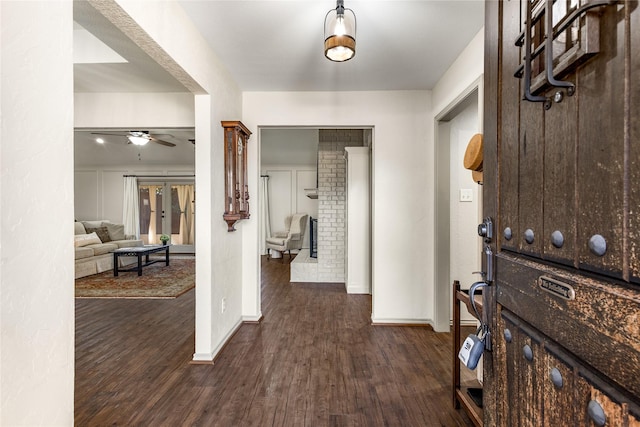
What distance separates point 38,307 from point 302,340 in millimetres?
2134

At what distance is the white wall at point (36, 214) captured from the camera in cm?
84

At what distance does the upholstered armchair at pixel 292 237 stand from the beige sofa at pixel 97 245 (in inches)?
117

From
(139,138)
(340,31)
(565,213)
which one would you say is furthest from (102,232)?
(565,213)

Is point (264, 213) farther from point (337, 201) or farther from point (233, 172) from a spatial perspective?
point (233, 172)

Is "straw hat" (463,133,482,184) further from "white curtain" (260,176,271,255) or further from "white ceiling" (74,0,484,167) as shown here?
"white curtain" (260,176,271,255)

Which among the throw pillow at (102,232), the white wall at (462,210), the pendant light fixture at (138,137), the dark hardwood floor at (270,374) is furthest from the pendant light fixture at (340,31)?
the throw pillow at (102,232)

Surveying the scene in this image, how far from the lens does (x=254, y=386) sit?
2061 millimetres

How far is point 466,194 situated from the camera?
10.2 ft

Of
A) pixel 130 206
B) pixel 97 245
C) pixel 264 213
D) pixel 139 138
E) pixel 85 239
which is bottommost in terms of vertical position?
pixel 97 245

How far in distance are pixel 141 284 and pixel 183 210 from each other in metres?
3.86

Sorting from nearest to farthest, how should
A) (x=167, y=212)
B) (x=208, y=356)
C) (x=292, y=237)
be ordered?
(x=208, y=356)
(x=292, y=237)
(x=167, y=212)

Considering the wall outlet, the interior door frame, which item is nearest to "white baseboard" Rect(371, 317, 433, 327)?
the interior door frame

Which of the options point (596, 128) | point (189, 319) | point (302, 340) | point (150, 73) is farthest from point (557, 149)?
point (189, 319)

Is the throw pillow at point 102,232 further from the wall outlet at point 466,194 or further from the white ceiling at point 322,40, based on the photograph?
the wall outlet at point 466,194
